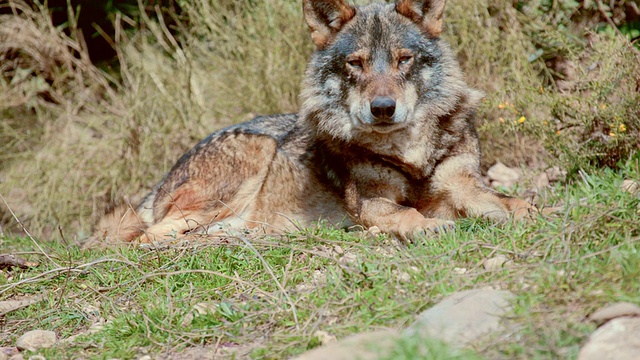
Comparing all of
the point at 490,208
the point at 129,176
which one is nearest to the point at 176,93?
the point at 129,176

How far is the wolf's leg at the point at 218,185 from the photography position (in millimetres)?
6195

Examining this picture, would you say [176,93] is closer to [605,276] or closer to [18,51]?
[18,51]

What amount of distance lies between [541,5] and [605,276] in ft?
16.9

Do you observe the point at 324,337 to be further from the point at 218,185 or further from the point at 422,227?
the point at 218,185

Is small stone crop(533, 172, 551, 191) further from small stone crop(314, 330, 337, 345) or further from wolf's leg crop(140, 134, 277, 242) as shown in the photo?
small stone crop(314, 330, 337, 345)

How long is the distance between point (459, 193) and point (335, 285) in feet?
5.74

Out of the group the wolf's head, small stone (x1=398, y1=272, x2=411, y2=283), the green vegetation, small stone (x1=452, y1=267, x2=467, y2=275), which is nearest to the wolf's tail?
the green vegetation

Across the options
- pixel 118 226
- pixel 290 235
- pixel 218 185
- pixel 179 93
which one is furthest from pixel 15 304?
pixel 179 93

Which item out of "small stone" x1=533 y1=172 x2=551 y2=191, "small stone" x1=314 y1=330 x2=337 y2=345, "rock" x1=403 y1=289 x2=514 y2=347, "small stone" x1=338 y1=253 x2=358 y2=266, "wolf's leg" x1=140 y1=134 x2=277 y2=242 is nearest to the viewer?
"rock" x1=403 y1=289 x2=514 y2=347

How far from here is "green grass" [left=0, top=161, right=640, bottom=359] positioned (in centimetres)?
328

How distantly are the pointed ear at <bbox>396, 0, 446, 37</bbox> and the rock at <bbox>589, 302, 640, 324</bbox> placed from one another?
3071 mm

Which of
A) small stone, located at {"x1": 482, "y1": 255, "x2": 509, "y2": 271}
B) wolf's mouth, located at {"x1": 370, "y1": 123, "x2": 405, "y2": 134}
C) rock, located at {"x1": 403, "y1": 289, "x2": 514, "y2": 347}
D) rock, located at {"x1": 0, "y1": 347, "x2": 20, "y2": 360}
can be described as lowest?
rock, located at {"x1": 0, "y1": 347, "x2": 20, "y2": 360}

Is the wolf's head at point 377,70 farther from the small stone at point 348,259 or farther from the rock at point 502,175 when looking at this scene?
the rock at point 502,175

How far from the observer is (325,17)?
18.7 feet
